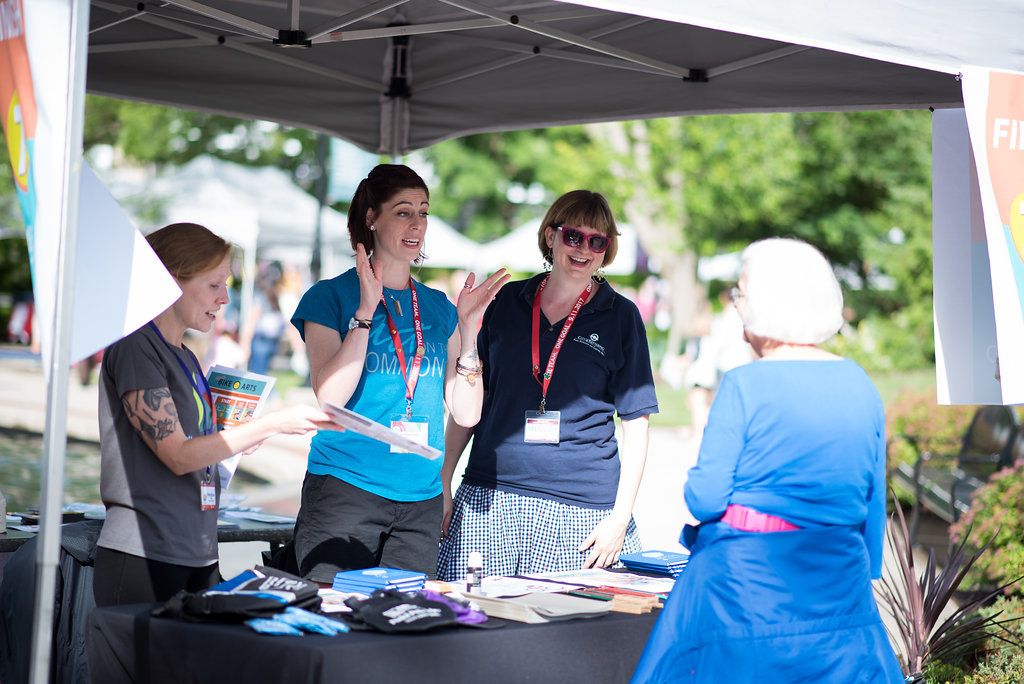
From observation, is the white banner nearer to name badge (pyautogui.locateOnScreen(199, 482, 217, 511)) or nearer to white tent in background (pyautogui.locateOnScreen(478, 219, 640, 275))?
name badge (pyautogui.locateOnScreen(199, 482, 217, 511))

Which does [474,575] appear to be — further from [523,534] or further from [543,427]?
[543,427]

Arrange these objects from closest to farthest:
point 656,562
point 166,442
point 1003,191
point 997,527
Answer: point 166,442
point 1003,191
point 656,562
point 997,527

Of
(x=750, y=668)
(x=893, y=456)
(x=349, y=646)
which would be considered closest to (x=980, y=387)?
(x=750, y=668)

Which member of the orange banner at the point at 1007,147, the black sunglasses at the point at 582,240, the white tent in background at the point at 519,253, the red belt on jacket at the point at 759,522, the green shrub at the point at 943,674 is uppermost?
the white tent in background at the point at 519,253

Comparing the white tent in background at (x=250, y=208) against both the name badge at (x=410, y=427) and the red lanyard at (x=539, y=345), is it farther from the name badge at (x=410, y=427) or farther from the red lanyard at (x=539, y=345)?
the name badge at (x=410, y=427)

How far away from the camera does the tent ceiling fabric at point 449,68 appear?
13.1 ft

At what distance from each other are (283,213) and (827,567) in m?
16.3

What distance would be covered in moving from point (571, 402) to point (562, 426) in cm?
8

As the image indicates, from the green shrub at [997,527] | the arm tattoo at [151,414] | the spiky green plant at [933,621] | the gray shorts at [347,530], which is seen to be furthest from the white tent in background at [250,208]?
the arm tattoo at [151,414]

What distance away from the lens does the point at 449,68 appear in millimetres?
5066

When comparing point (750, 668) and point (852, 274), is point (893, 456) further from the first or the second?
point (852, 274)

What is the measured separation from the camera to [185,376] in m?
2.59

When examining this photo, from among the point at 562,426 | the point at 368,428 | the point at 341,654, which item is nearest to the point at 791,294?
the point at 368,428

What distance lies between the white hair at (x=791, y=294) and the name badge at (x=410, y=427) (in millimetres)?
1145
